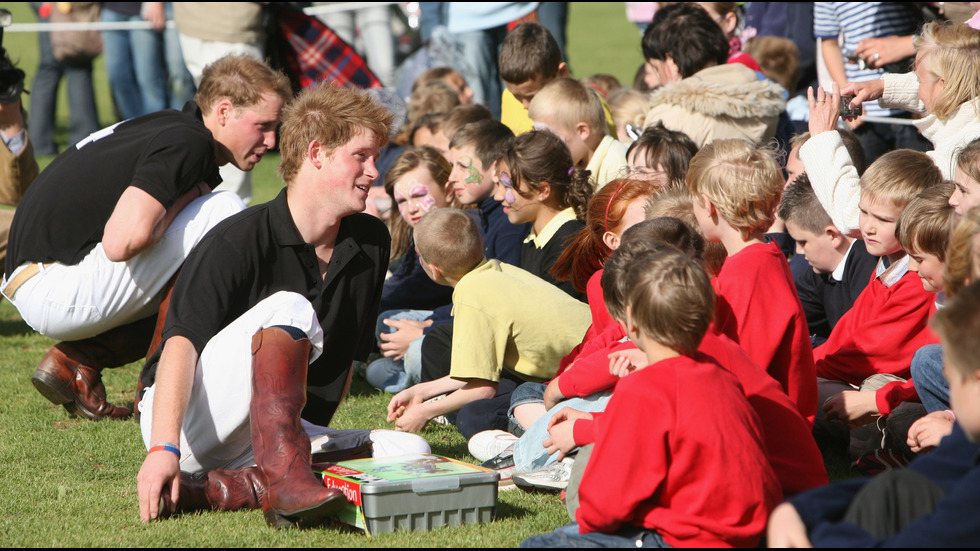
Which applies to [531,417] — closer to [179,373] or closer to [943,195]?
[179,373]

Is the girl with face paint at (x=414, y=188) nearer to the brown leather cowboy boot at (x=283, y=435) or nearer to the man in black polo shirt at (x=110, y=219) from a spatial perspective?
the man in black polo shirt at (x=110, y=219)

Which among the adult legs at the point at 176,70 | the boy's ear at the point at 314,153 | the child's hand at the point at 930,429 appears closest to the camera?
the child's hand at the point at 930,429

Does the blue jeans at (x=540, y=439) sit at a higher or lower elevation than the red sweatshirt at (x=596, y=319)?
lower

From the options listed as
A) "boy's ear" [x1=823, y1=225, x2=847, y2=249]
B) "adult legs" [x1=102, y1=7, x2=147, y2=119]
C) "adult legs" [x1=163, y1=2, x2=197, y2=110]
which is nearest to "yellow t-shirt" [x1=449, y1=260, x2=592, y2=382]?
"boy's ear" [x1=823, y1=225, x2=847, y2=249]

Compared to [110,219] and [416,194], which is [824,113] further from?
[110,219]

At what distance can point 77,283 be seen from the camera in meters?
4.17

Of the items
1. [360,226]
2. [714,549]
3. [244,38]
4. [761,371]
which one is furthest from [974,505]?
[244,38]

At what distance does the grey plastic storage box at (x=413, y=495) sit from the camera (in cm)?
278

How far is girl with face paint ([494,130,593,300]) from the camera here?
177 inches

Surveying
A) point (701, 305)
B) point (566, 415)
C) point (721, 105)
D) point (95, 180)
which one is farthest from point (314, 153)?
point (721, 105)

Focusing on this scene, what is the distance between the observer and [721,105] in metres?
5.29

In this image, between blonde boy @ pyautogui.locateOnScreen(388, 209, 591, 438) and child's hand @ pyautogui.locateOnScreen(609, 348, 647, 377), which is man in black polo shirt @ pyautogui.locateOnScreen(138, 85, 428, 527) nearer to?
blonde boy @ pyautogui.locateOnScreen(388, 209, 591, 438)

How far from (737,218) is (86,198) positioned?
8.81 feet

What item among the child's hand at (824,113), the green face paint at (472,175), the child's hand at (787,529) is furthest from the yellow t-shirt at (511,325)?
the child's hand at (787,529)
